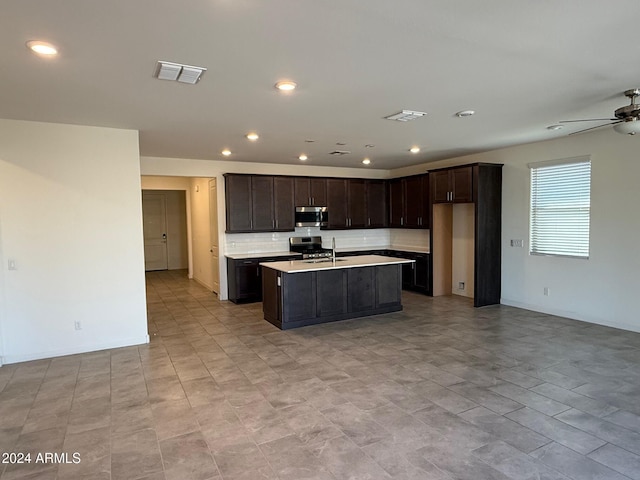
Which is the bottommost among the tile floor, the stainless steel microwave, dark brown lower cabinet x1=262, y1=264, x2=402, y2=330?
the tile floor

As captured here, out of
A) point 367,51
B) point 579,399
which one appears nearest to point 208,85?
point 367,51

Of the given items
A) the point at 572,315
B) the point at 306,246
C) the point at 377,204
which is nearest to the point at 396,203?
the point at 377,204

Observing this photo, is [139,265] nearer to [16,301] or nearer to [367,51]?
[16,301]

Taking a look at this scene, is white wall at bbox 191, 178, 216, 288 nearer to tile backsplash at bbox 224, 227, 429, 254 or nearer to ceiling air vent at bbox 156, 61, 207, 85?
tile backsplash at bbox 224, 227, 429, 254

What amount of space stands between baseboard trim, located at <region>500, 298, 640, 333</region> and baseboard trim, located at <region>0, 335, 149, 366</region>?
5.84 m

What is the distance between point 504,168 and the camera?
6.80 metres

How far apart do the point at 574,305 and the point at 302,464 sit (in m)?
5.19

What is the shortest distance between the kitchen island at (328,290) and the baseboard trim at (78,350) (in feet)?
6.00

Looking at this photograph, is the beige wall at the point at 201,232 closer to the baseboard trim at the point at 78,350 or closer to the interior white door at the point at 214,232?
the interior white door at the point at 214,232

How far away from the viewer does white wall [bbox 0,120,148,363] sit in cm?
443

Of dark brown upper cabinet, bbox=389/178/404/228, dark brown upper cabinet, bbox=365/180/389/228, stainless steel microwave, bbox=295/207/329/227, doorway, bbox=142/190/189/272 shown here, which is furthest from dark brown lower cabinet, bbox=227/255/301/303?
doorway, bbox=142/190/189/272

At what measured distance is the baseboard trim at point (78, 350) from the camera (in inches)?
176

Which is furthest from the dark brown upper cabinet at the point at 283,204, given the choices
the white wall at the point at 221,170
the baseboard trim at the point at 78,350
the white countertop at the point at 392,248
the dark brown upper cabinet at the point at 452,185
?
the baseboard trim at the point at 78,350

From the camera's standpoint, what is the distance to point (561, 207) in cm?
603
